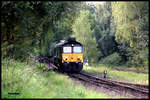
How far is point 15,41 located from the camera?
9070 millimetres

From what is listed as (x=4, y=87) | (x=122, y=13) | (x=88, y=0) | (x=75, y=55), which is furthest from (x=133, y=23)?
(x=4, y=87)

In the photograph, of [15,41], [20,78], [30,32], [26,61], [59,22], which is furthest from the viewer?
[26,61]

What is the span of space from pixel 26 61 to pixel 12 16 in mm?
4110

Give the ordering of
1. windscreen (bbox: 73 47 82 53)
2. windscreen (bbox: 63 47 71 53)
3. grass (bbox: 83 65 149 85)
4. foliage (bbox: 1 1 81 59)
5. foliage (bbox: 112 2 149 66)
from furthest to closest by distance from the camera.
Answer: foliage (bbox: 112 2 149 66)
windscreen (bbox: 73 47 82 53)
windscreen (bbox: 63 47 71 53)
grass (bbox: 83 65 149 85)
foliage (bbox: 1 1 81 59)

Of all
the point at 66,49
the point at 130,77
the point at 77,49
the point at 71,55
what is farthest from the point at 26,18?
the point at 130,77

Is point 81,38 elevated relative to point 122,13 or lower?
lower

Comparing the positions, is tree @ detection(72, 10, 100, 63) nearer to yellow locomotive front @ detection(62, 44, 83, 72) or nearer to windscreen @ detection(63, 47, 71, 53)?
yellow locomotive front @ detection(62, 44, 83, 72)

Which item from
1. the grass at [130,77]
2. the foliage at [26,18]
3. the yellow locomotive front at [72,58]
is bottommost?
the grass at [130,77]

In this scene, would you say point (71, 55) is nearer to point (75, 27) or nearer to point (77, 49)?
point (77, 49)

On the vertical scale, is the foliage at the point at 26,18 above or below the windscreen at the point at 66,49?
above

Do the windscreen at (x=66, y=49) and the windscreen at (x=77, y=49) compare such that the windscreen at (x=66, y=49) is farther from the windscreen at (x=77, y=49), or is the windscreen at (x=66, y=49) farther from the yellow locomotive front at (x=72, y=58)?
the windscreen at (x=77, y=49)

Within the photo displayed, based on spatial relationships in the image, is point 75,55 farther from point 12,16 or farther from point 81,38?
point 81,38

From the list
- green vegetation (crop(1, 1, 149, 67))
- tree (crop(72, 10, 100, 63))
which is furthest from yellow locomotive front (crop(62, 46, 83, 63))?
tree (crop(72, 10, 100, 63))

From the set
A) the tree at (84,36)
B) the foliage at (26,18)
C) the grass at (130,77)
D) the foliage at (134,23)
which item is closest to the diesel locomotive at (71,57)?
the grass at (130,77)
